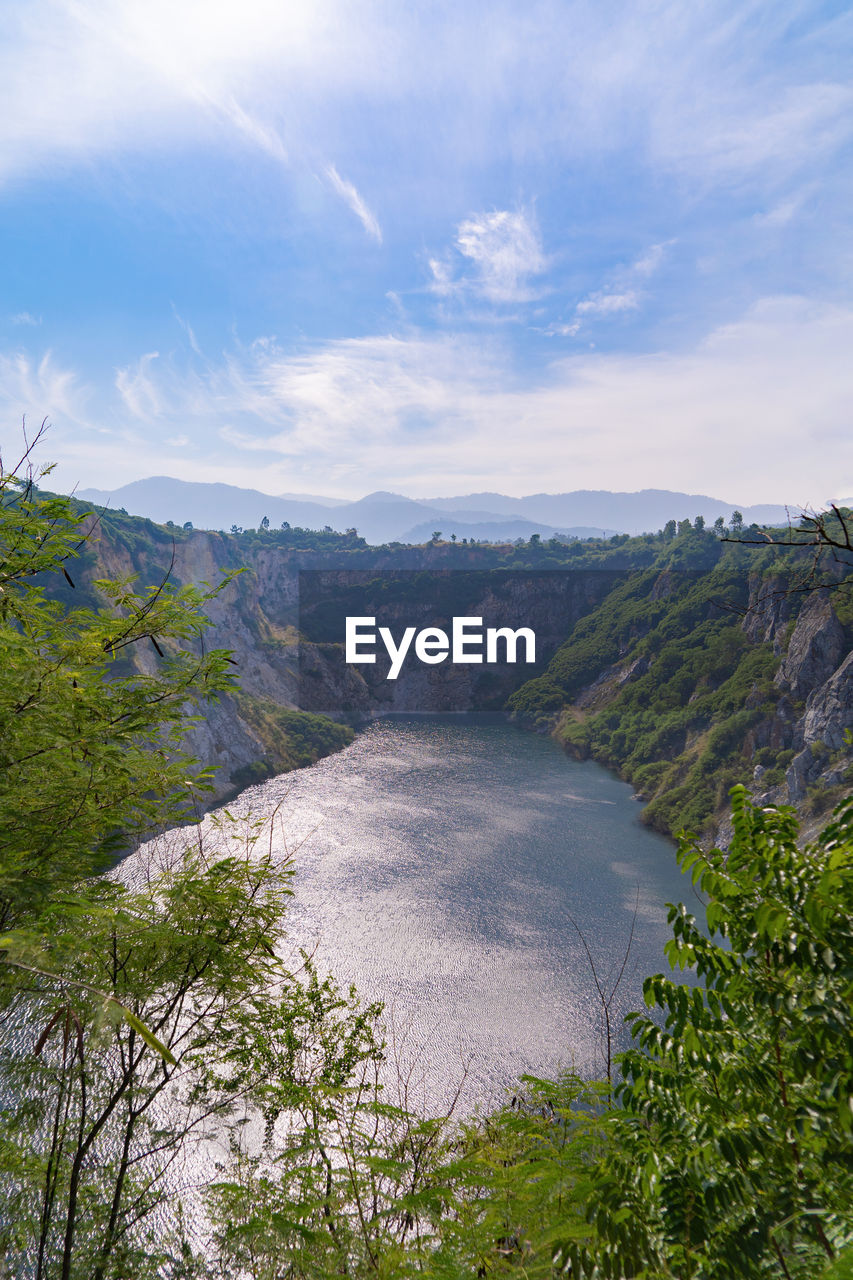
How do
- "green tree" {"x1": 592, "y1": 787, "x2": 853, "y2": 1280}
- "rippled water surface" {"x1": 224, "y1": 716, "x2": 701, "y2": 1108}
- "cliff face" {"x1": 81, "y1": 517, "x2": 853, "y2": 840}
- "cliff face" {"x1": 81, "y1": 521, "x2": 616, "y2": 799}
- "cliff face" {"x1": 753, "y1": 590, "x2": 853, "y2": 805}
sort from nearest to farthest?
1. "green tree" {"x1": 592, "y1": 787, "x2": 853, "y2": 1280}
2. "rippled water surface" {"x1": 224, "y1": 716, "x2": 701, "y2": 1108}
3. "cliff face" {"x1": 753, "y1": 590, "x2": 853, "y2": 805}
4. "cliff face" {"x1": 81, "y1": 517, "x2": 853, "y2": 840}
5. "cliff face" {"x1": 81, "y1": 521, "x2": 616, "y2": 799}

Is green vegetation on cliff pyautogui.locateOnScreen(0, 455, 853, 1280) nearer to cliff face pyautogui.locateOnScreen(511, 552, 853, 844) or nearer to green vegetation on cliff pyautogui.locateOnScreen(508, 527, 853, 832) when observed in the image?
cliff face pyautogui.locateOnScreen(511, 552, 853, 844)

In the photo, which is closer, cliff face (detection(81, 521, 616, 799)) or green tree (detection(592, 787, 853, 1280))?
green tree (detection(592, 787, 853, 1280))

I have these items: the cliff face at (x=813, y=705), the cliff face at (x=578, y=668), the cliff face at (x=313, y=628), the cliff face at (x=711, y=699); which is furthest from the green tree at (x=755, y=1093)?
the cliff face at (x=313, y=628)

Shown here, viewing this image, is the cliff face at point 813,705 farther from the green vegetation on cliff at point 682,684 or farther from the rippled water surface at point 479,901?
the rippled water surface at point 479,901

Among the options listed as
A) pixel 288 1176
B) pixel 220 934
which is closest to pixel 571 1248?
pixel 288 1176

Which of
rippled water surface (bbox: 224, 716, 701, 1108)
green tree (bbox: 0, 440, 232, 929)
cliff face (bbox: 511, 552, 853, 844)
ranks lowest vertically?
rippled water surface (bbox: 224, 716, 701, 1108)

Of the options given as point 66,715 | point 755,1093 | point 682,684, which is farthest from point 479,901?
point 682,684

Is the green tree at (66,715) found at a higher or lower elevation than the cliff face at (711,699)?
higher

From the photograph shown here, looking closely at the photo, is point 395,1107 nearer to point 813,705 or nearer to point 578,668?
point 813,705

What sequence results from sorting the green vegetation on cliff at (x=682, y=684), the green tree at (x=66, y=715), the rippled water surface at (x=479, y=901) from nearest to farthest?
the green tree at (x=66, y=715) → the rippled water surface at (x=479, y=901) → the green vegetation on cliff at (x=682, y=684)

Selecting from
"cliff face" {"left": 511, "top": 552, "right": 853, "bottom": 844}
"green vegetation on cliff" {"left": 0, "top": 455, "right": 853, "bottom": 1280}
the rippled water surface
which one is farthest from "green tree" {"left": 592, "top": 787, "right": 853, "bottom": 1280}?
"cliff face" {"left": 511, "top": 552, "right": 853, "bottom": 844}
